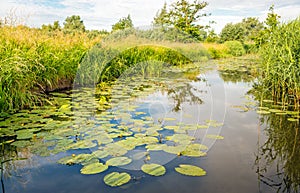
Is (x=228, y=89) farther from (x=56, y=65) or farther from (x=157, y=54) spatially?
(x=56, y=65)

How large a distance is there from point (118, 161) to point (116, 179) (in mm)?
263

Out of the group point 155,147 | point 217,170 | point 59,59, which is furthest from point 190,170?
point 59,59

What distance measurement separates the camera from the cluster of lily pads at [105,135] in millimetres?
2135

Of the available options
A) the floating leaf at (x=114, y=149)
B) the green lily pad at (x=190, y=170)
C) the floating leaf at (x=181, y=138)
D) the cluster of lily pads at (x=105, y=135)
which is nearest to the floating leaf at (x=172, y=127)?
the cluster of lily pads at (x=105, y=135)

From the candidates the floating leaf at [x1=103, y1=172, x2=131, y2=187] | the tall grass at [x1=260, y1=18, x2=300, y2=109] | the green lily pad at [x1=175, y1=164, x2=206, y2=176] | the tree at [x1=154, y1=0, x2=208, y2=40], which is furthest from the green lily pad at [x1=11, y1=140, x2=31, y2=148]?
the tree at [x1=154, y1=0, x2=208, y2=40]

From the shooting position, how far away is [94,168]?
203 centimetres

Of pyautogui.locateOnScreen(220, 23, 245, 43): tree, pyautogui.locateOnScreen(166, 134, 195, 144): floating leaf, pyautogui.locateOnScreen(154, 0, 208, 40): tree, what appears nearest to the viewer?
pyautogui.locateOnScreen(166, 134, 195, 144): floating leaf

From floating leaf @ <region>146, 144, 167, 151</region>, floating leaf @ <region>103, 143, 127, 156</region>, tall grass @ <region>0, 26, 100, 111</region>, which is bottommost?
floating leaf @ <region>103, 143, 127, 156</region>

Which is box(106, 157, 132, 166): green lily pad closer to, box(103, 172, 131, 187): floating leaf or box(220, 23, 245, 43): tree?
box(103, 172, 131, 187): floating leaf

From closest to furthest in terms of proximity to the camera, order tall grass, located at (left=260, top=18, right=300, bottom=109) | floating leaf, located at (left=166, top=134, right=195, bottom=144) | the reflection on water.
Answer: the reflection on water < floating leaf, located at (left=166, top=134, right=195, bottom=144) < tall grass, located at (left=260, top=18, right=300, bottom=109)

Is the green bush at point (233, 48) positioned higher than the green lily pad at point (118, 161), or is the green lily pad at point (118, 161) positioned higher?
the green bush at point (233, 48)

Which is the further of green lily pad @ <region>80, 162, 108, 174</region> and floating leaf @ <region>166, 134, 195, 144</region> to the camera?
floating leaf @ <region>166, 134, 195, 144</region>

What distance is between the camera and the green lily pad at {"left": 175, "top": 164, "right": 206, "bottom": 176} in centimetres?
199

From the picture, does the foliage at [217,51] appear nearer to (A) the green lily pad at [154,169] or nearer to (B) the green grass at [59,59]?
(B) the green grass at [59,59]
